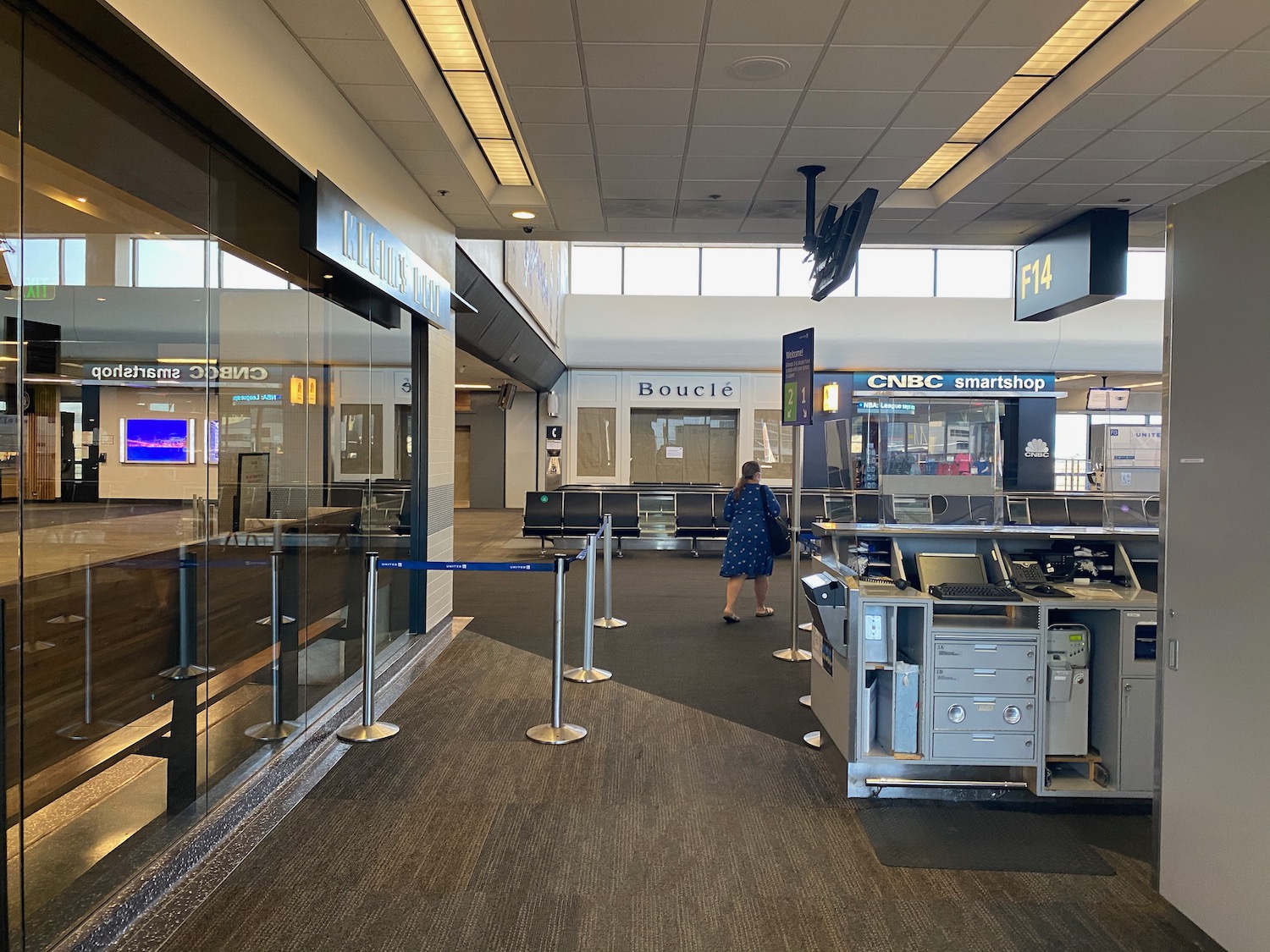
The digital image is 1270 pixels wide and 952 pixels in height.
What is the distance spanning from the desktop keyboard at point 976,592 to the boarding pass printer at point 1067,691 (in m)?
0.24

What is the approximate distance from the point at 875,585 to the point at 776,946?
1843 mm

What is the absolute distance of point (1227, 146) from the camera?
474cm

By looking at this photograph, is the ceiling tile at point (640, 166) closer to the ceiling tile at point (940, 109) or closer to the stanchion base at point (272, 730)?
the ceiling tile at point (940, 109)

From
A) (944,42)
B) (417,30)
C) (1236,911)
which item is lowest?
(1236,911)

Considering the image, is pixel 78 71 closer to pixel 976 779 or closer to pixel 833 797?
pixel 833 797

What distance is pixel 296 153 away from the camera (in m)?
3.66

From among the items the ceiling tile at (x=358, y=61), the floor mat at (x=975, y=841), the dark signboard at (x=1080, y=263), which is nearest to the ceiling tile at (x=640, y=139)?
the ceiling tile at (x=358, y=61)

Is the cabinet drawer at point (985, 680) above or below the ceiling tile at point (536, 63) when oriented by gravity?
below

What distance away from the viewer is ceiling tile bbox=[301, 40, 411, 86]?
3697 mm

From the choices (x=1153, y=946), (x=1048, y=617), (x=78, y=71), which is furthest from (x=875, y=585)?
(x=78, y=71)

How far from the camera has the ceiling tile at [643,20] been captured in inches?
131

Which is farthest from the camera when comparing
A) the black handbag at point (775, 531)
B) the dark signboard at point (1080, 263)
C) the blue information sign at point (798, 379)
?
the black handbag at point (775, 531)

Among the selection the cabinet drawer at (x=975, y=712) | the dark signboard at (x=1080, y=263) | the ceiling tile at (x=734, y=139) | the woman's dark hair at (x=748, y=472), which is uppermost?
the ceiling tile at (x=734, y=139)

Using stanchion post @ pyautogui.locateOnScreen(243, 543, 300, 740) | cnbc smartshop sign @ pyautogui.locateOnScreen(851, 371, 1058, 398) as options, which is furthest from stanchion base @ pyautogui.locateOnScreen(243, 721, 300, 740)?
cnbc smartshop sign @ pyautogui.locateOnScreen(851, 371, 1058, 398)
